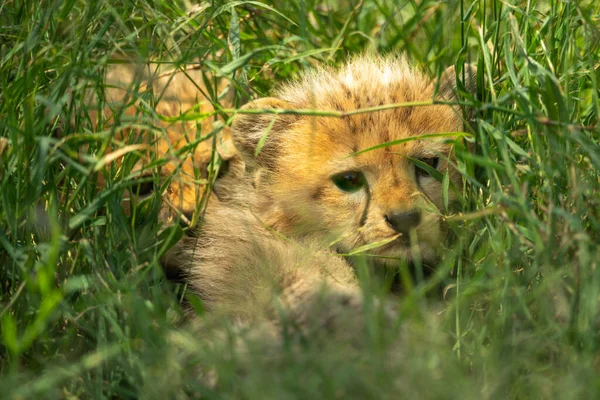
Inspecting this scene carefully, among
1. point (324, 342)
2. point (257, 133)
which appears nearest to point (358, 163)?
point (257, 133)

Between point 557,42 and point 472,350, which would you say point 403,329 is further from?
point 557,42

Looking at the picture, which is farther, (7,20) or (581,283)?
(7,20)

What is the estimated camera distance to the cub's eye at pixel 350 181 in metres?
3.18

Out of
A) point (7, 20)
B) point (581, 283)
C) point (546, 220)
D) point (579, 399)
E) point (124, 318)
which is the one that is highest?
point (7, 20)

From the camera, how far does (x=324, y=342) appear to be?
6.81 feet

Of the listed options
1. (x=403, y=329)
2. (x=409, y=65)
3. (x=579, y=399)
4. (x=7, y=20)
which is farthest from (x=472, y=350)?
(x=7, y=20)

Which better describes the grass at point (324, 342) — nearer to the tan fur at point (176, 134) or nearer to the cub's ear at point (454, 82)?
the cub's ear at point (454, 82)

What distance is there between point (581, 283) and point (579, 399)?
511mm

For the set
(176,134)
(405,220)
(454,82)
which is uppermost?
(454,82)

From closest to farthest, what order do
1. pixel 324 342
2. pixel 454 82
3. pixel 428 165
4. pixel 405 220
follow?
pixel 324 342, pixel 405 220, pixel 428 165, pixel 454 82

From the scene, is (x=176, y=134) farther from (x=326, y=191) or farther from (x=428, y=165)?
(x=428, y=165)

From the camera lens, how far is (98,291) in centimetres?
246

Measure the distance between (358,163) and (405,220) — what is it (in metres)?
0.37

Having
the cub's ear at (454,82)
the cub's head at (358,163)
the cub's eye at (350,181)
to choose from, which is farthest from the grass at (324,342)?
the cub's eye at (350,181)
